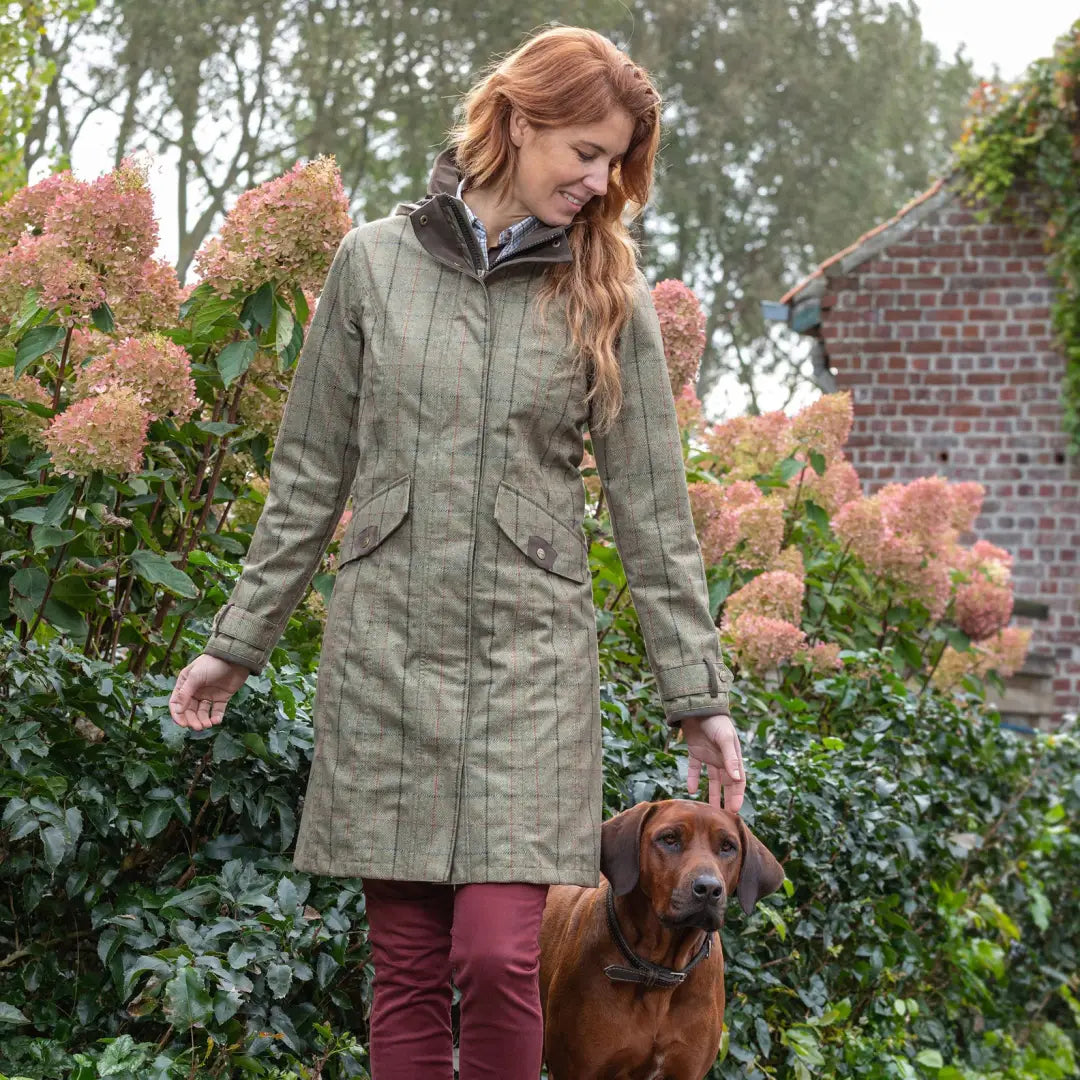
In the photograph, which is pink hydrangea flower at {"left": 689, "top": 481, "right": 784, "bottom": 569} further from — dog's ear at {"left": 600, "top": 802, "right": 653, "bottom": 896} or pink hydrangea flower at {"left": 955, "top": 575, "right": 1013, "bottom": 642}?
dog's ear at {"left": 600, "top": 802, "right": 653, "bottom": 896}

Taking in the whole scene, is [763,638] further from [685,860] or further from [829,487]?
[685,860]

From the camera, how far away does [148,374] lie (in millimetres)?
2969

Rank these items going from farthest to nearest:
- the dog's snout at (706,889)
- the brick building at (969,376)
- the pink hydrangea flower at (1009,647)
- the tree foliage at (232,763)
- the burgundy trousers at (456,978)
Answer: the brick building at (969,376) < the pink hydrangea flower at (1009,647) < the dog's snout at (706,889) < the tree foliage at (232,763) < the burgundy trousers at (456,978)

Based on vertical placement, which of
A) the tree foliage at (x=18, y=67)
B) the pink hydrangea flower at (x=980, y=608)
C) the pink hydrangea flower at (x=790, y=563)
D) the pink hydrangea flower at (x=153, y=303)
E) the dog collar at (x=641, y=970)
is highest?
the tree foliage at (x=18, y=67)

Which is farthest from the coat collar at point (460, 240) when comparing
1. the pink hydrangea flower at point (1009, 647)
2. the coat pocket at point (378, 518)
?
the pink hydrangea flower at point (1009, 647)

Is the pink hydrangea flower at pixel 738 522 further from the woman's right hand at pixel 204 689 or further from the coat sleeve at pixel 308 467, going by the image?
the woman's right hand at pixel 204 689

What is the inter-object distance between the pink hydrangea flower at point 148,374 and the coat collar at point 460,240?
2.30 ft

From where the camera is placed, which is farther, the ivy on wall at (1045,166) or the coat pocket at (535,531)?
the ivy on wall at (1045,166)

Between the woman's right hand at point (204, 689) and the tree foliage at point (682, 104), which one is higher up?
the tree foliage at point (682, 104)

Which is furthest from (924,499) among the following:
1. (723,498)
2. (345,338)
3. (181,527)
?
(345,338)

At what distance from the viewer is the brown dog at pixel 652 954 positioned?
2.85m

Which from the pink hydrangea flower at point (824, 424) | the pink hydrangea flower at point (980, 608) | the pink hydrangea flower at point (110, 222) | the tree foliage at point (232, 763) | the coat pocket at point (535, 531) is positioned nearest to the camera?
the coat pocket at point (535, 531)

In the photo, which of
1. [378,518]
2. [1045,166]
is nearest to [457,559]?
[378,518]

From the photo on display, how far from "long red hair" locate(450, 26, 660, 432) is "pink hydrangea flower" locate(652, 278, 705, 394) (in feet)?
5.50
